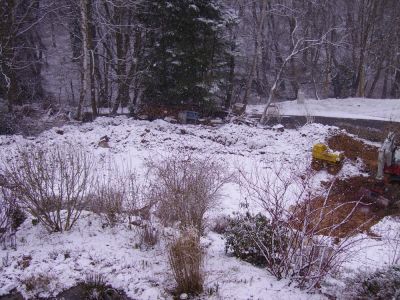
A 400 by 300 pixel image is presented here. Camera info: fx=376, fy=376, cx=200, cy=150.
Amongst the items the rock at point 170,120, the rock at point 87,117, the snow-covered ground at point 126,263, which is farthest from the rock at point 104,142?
the rock at point 87,117

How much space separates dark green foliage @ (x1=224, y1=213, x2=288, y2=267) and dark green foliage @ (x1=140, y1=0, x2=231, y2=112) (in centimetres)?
1213

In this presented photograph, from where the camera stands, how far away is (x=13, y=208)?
6508 millimetres

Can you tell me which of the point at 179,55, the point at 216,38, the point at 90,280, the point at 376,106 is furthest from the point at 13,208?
the point at 376,106

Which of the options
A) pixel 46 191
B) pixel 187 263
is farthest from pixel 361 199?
pixel 46 191

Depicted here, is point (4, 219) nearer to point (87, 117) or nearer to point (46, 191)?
point (46, 191)

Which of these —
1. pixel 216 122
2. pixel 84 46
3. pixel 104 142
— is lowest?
pixel 104 142

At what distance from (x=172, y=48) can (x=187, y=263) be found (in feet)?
45.9

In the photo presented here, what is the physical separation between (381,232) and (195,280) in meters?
5.19

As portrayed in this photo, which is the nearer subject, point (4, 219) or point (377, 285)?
point (377, 285)

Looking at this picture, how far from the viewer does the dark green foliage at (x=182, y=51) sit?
17.3 m

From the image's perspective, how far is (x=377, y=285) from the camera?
465 centimetres

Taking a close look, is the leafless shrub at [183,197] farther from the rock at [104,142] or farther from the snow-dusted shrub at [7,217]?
the rock at [104,142]

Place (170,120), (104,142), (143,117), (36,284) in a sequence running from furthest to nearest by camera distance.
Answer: (143,117) < (170,120) < (104,142) < (36,284)

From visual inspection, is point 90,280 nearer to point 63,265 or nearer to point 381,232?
point 63,265
